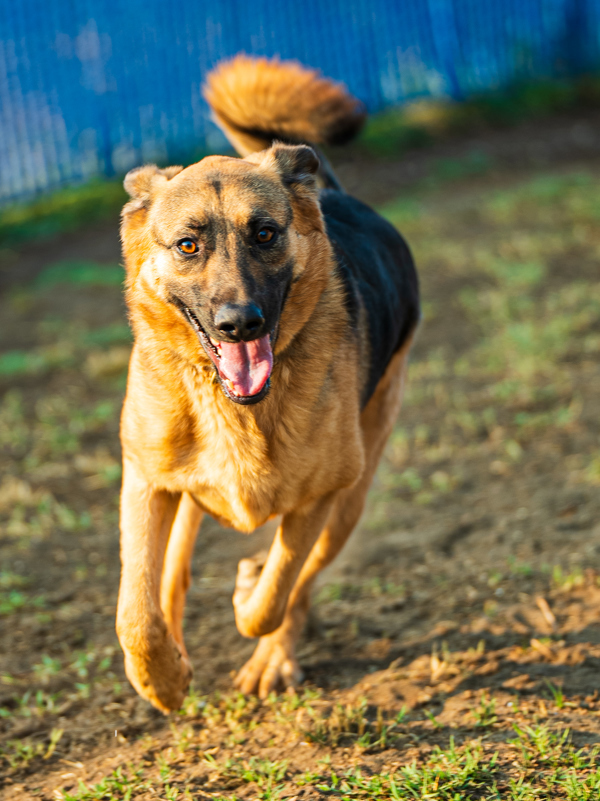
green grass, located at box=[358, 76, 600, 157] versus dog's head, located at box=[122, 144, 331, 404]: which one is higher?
dog's head, located at box=[122, 144, 331, 404]

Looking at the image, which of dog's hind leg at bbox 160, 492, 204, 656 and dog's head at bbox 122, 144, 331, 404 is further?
dog's hind leg at bbox 160, 492, 204, 656

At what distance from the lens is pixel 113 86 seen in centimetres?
1091

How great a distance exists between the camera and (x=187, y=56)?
11.1 metres

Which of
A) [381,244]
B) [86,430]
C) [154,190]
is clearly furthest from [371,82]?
[154,190]

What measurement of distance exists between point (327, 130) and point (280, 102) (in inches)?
8.9

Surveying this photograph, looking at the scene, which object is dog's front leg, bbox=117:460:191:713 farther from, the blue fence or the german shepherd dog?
the blue fence

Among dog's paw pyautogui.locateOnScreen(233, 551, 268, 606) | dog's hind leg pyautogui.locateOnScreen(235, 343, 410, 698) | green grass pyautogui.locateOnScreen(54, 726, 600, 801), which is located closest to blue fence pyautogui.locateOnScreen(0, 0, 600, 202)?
dog's hind leg pyautogui.locateOnScreen(235, 343, 410, 698)

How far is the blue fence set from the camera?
34.7 ft

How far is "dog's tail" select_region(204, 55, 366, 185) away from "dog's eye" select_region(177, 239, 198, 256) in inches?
46.8

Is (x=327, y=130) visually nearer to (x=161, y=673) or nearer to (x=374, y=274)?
(x=374, y=274)

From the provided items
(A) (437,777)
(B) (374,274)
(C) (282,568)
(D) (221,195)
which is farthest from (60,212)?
(A) (437,777)

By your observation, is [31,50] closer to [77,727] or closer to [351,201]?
[351,201]

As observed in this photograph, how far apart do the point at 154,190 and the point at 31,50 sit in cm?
889

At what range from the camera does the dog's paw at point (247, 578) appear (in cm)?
319
